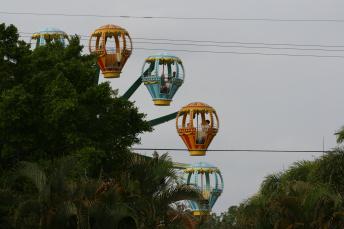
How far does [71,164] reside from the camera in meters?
24.6

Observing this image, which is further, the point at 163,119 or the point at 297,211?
the point at 163,119

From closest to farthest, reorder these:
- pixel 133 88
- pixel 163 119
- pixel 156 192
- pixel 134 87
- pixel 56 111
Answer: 1. pixel 156 192
2. pixel 56 111
3. pixel 163 119
4. pixel 133 88
5. pixel 134 87

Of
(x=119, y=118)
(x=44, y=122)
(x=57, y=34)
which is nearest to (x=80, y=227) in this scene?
(x=44, y=122)

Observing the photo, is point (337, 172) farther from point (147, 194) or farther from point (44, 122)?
point (147, 194)

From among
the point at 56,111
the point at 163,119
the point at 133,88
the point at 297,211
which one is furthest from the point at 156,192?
the point at 133,88

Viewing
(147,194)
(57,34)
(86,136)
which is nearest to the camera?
(147,194)

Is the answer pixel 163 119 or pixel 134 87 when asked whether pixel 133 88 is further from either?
pixel 163 119

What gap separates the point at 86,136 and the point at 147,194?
11.8 metres

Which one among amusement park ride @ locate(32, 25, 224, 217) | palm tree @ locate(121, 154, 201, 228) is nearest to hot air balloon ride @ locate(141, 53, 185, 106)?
amusement park ride @ locate(32, 25, 224, 217)

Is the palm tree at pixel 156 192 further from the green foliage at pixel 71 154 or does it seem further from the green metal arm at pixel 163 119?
the green metal arm at pixel 163 119

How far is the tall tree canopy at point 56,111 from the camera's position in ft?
115

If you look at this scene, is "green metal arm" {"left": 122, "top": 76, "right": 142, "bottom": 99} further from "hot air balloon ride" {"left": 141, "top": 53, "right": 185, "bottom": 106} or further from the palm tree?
the palm tree

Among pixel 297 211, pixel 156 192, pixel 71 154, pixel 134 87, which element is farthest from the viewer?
pixel 134 87

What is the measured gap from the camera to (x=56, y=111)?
3531cm
